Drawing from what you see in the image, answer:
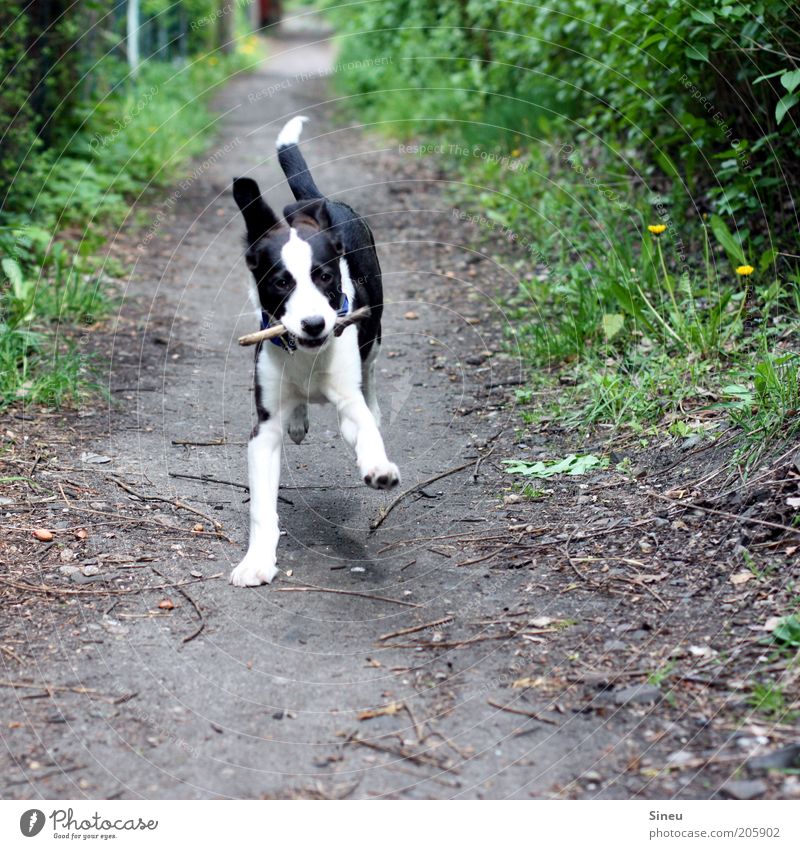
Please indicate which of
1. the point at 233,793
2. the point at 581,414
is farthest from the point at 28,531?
the point at 581,414

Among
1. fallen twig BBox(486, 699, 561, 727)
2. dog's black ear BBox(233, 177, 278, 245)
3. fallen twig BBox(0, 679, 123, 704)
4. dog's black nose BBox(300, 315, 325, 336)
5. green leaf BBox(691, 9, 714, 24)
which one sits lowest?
fallen twig BBox(486, 699, 561, 727)

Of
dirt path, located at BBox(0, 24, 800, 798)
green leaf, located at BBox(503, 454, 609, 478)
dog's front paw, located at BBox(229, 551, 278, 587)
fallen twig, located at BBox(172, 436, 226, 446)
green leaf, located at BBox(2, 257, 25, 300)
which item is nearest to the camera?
dirt path, located at BBox(0, 24, 800, 798)

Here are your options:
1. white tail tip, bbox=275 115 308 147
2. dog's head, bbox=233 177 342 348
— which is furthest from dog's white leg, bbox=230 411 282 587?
white tail tip, bbox=275 115 308 147

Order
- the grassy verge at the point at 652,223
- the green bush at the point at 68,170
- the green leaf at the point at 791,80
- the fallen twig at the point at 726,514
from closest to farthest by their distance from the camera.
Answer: the fallen twig at the point at 726,514 < the green leaf at the point at 791,80 < the grassy verge at the point at 652,223 < the green bush at the point at 68,170

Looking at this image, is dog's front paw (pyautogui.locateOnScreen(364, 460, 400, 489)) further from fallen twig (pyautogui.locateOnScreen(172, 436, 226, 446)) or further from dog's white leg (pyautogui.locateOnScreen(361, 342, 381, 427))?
fallen twig (pyautogui.locateOnScreen(172, 436, 226, 446))

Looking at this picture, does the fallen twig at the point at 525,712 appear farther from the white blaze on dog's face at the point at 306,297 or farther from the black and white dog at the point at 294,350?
the white blaze on dog's face at the point at 306,297

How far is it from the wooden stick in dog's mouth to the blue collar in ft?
0.08

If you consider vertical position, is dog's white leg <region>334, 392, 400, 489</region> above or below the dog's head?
below

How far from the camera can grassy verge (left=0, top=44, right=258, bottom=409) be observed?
577cm

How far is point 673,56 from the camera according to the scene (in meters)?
6.07

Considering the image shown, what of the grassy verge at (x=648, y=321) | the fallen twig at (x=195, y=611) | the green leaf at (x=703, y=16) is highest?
the green leaf at (x=703, y=16)

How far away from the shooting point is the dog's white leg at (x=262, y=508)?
12.8ft

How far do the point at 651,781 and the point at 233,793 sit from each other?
3.67 feet

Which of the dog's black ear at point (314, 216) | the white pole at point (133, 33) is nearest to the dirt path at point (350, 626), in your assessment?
the dog's black ear at point (314, 216)
